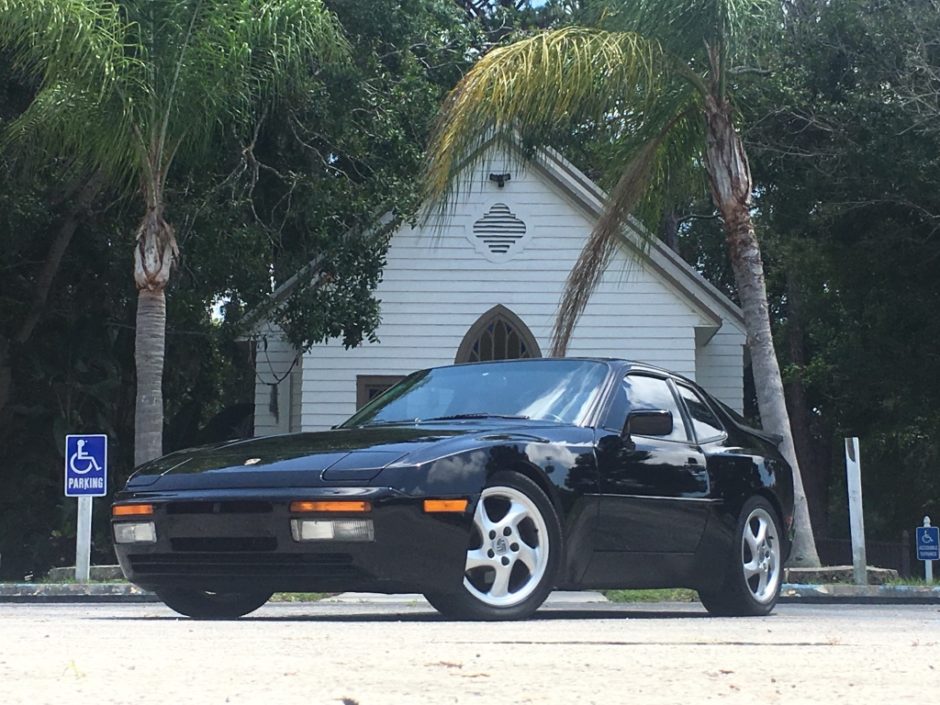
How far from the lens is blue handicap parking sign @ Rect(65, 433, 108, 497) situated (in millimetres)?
16141

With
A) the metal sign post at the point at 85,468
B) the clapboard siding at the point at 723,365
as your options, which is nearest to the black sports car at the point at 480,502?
the metal sign post at the point at 85,468

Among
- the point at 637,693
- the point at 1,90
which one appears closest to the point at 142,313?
the point at 1,90

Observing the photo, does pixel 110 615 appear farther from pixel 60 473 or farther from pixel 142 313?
pixel 60 473

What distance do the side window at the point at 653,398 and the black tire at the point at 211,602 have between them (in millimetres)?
2256

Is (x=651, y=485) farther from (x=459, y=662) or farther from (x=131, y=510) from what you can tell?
(x=459, y=662)

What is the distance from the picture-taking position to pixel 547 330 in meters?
25.5

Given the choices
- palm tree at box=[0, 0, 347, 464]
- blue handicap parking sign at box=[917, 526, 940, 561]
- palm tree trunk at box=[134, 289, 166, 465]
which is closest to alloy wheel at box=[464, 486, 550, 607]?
palm tree at box=[0, 0, 347, 464]

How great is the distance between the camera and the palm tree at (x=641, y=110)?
16547 millimetres

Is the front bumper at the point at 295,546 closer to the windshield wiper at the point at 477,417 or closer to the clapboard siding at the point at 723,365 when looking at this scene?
the windshield wiper at the point at 477,417

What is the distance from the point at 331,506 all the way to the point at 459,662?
6.73 feet

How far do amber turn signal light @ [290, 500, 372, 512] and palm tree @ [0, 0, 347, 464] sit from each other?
32.4 ft

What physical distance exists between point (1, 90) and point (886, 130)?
38.5ft

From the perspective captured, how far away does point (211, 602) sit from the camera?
927 cm

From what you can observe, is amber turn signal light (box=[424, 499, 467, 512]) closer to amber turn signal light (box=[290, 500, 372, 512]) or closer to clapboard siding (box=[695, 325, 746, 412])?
amber turn signal light (box=[290, 500, 372, 512])
